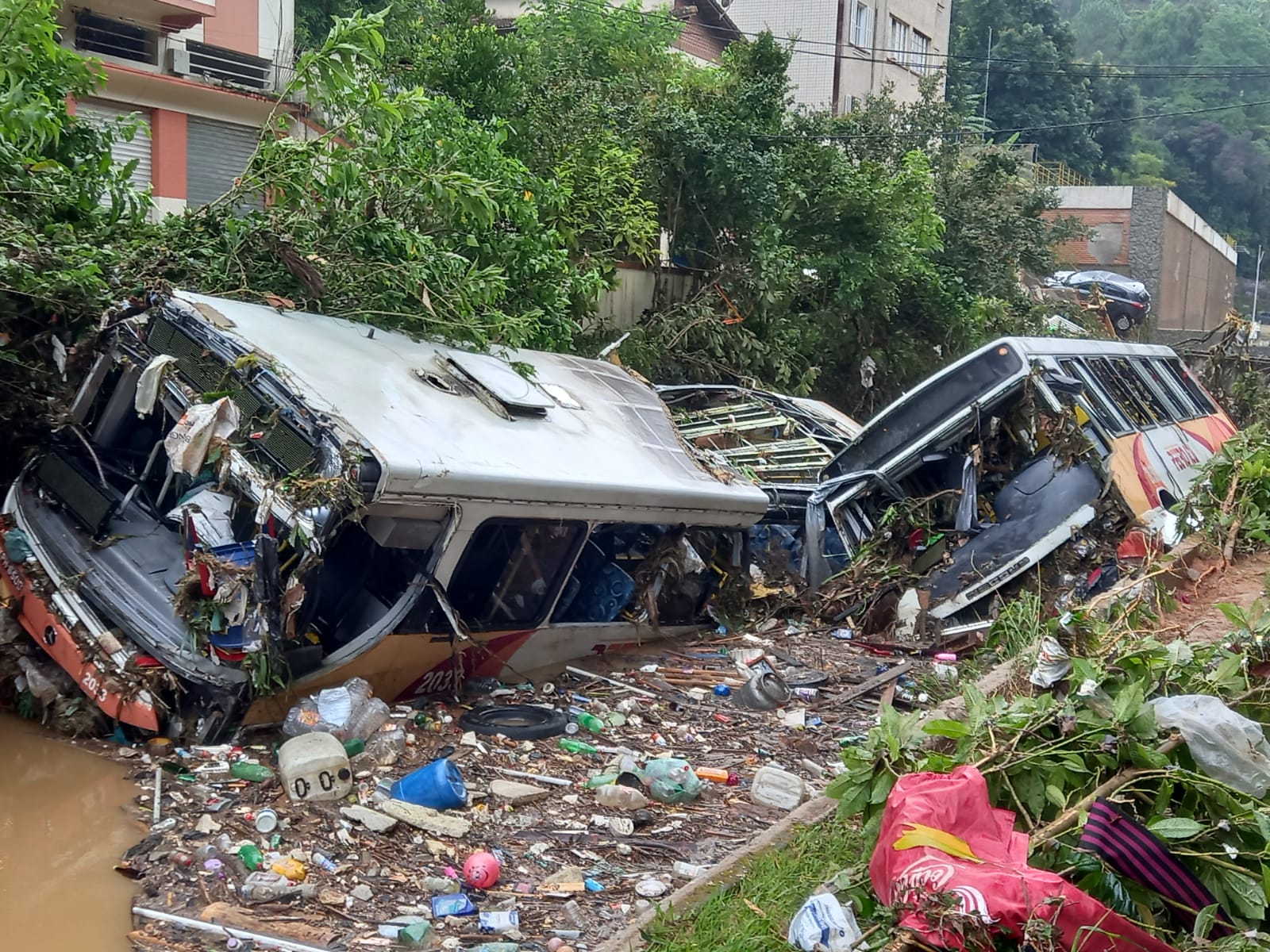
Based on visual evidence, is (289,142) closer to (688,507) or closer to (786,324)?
(688,507)

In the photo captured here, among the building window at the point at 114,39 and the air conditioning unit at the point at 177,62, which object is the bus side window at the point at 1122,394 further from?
the building window at the point at 114,39

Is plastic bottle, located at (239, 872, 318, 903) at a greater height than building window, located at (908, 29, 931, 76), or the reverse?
building window, located at (908, 29, 931, 76)

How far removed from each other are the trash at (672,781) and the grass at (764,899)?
77 centimetres

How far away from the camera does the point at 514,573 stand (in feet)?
19.5

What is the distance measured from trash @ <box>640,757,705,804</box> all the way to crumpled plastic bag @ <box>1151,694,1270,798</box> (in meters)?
2.10

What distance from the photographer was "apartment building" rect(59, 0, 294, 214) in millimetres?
16516

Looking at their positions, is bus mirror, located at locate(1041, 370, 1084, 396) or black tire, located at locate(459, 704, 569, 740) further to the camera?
bus mirror, located at locate(1041, 370, 1084, 396)

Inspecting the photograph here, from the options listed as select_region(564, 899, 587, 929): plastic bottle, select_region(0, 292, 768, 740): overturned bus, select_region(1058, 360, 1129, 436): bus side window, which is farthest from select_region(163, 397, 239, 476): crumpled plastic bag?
select_region(1058, 360, 1129, 436): bus side window

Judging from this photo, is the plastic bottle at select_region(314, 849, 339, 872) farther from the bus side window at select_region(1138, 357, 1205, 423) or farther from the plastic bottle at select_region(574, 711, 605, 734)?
the bus side window at select_region(1138, 357, 1205, 423)

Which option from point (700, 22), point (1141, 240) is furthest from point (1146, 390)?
point (1141, 240)

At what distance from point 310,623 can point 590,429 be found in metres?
1.98

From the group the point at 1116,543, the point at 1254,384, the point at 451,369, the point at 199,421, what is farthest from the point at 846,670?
the point at 1254,384

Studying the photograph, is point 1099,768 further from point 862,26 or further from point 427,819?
point 862,26

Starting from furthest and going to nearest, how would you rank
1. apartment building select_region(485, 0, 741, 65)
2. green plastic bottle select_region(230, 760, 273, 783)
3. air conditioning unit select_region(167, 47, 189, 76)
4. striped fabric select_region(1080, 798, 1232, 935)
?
apartment building select_region(485, 0, 741, 65)
air conditioning unit select_region(167, 47, 189, 76)
green plastic bottle select_region(230, 760, 273, 783)
striped fabric select_region(1080, 798, 1232, 935)
